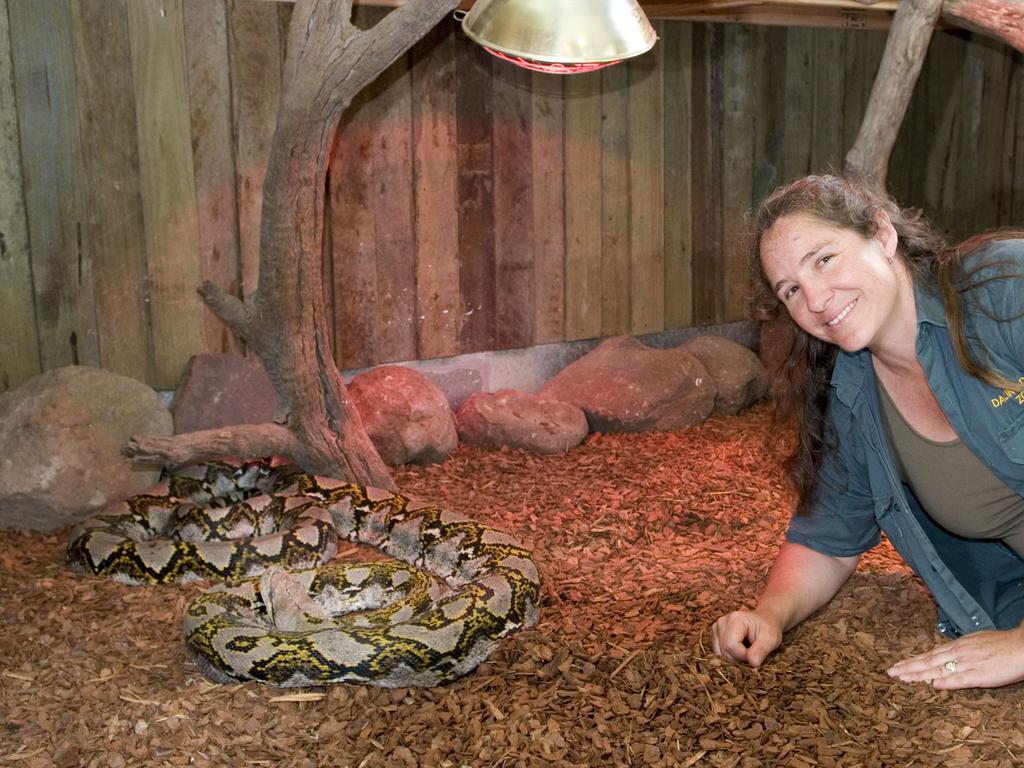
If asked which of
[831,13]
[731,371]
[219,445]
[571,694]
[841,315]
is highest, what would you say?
[831,13]

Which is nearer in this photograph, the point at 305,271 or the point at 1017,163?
the point at 305,271

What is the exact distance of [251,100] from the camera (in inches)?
230

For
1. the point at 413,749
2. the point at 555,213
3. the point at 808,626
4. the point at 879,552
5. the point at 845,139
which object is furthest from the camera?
the point at 845,139

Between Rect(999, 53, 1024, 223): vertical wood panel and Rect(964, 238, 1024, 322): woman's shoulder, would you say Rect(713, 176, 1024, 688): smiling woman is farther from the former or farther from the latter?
Rect(999, 53, 1024, 223): vertical wood panel

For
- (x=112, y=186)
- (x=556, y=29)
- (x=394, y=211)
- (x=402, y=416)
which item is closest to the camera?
(x=556, y=29)

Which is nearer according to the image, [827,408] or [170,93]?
[827,408]

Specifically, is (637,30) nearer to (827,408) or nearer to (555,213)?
(827,408)

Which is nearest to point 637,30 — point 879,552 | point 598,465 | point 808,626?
point 808,626

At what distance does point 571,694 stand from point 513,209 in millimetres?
3940

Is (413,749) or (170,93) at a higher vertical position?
(170,93)

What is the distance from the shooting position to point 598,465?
6.12 meters

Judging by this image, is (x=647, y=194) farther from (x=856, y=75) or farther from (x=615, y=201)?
(x=856, y=75)

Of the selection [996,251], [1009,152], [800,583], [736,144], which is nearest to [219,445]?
[800,583]

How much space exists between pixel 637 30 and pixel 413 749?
7.50ft
